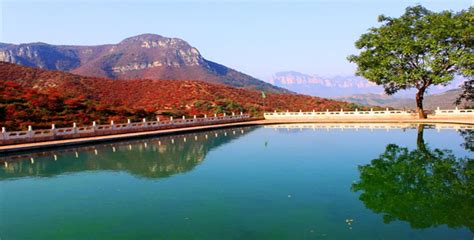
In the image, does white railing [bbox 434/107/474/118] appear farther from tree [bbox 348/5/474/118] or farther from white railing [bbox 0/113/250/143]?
white railing [bbox 0/113/250/143]

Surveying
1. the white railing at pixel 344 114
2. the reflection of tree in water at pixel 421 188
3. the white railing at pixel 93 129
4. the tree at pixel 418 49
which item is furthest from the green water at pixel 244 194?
the white railing at pixel 344 114

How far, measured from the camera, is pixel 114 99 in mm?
86562

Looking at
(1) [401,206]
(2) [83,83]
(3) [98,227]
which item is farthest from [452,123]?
(2) [83,83]

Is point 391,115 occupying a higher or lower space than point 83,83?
lower

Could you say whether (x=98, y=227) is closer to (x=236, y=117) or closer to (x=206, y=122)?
(x=206, y=122)

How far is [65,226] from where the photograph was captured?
37.1 feet

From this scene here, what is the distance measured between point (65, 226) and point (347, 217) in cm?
867

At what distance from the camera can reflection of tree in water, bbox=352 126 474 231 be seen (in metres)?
11.4

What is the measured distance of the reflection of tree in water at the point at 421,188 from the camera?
11.4m

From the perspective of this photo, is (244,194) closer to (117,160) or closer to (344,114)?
(117,160)

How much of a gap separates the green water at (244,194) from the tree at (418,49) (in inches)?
922

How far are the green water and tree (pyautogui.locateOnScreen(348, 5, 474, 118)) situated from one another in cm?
2341

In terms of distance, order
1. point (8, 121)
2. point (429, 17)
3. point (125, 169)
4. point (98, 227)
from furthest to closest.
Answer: point (429, 17), point (8, 121), point (125, 169), point (98, 227)

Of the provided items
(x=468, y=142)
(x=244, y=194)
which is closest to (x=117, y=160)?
(x=244, y=194)
